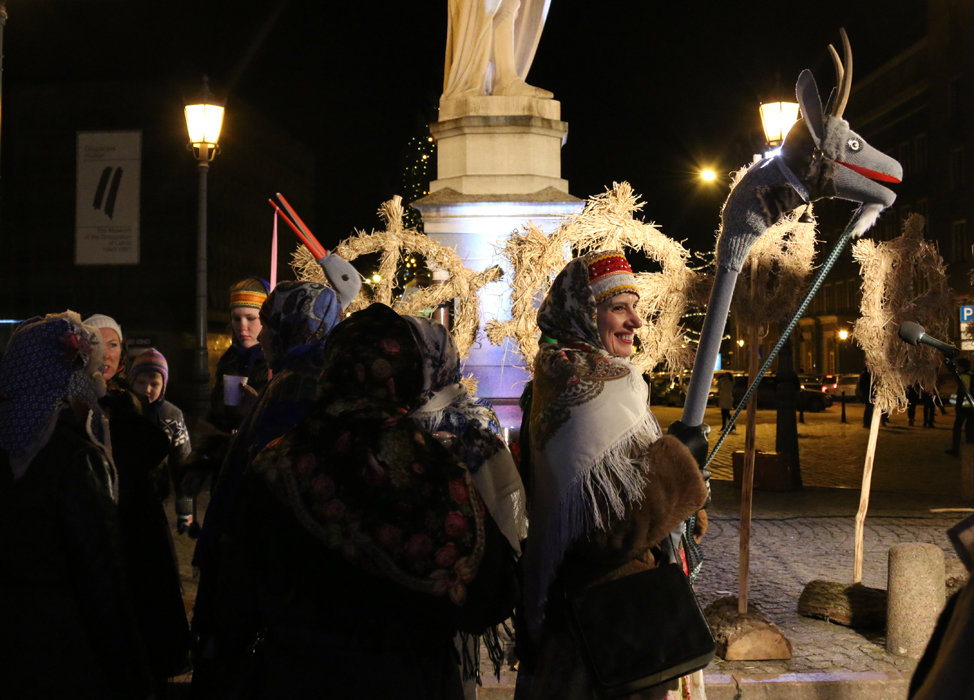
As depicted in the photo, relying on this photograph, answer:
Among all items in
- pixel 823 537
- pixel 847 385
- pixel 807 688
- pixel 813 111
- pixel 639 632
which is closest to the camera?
pixel 639 632

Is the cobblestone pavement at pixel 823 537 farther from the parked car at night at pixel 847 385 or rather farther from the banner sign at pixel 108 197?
the banner sign at pixel 108 197

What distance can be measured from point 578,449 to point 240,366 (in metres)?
2.93

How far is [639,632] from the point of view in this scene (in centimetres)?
279

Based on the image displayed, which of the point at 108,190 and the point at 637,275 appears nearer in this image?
the point at 637,275

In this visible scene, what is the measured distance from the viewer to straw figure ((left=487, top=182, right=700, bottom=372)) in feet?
16.8

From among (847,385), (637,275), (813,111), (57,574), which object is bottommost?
(847,385)

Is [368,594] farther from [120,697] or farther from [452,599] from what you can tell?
[120,697]

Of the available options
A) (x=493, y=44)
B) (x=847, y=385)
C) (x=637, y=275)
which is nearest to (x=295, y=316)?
(x=637, y=275)

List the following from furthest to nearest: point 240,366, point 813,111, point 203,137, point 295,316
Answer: point 203,137 < point 240,366 < point 295,316 < point 813,111

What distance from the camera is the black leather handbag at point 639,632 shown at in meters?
2.74

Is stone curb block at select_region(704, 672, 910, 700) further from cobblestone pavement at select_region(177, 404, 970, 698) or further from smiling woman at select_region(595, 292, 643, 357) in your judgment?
smiling woman at select_region(595, 292, 643, 357)

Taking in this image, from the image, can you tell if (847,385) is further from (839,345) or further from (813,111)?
(813,111)

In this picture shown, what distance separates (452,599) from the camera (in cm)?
Answer: 223

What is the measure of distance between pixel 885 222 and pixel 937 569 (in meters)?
52.4
